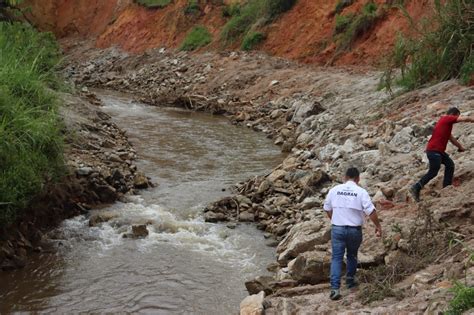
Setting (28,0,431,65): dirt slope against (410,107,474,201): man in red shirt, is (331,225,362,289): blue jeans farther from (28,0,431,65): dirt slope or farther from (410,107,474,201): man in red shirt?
(28,0,431,65): dirt slope

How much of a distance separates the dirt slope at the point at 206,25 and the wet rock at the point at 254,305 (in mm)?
13251

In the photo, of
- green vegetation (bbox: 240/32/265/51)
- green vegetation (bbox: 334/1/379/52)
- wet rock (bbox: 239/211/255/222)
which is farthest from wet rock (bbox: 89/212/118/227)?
green vegetation (bbox: 240/32/265/51)

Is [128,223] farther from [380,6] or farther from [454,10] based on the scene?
Answer: [380,6]

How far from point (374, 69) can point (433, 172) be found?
1166 cm

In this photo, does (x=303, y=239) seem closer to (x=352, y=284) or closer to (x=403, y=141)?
(x=352, y=284)

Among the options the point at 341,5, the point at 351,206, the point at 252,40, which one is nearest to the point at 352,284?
the point at 351,206

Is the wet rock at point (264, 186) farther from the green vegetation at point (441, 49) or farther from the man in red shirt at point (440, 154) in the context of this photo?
the green vegetation at point (441, 49)

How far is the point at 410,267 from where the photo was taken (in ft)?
19.5

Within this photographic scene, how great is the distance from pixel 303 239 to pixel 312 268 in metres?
1.06

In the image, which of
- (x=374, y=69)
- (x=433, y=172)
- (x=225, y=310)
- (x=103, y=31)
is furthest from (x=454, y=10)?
(x=103, y=31)

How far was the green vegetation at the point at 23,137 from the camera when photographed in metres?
8.28

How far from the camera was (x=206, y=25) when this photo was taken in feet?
95.8

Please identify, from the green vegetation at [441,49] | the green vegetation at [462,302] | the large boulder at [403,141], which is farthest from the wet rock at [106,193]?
the green vegetation at [462,302]

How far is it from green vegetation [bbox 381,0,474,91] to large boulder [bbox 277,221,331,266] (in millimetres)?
5309
